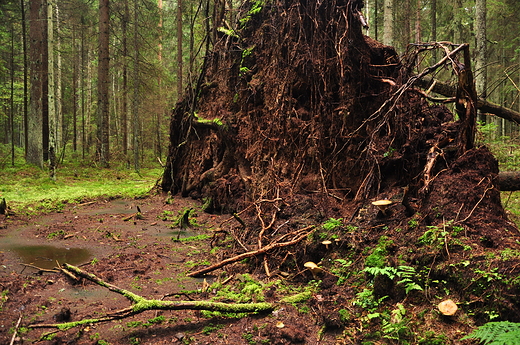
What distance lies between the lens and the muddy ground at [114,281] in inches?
132

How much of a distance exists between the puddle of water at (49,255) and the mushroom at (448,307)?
5.41 metres

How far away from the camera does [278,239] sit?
511 cm

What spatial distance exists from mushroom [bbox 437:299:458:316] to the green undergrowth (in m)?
A: 9.85

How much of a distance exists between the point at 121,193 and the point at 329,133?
8994 millimetres

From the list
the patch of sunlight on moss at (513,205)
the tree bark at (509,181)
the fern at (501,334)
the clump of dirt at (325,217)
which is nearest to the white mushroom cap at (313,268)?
the clump of dirt at (325,217)

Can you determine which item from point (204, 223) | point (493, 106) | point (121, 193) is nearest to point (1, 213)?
point (121, 193)

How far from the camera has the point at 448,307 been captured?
300 cm

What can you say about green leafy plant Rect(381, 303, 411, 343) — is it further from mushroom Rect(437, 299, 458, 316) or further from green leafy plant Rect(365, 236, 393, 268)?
green leafy plant Rect(365, 236, 393, 268)

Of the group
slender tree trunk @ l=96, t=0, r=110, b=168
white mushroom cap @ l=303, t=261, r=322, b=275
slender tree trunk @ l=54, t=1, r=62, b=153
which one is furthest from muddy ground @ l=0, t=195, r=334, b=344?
slender tree trunk @ l=54, t=1, r=62, b=153

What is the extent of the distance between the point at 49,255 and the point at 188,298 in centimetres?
331

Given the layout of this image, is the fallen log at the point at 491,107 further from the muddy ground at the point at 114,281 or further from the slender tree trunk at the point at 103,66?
the slender tree trunk at the point at 103,66

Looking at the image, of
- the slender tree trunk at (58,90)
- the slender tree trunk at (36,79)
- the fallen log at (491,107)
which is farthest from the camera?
the slender tree trunk at (58,90)

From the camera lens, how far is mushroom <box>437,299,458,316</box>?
295 cm

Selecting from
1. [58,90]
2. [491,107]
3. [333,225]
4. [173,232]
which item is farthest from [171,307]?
[58,90]
